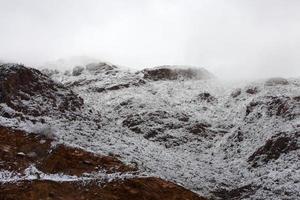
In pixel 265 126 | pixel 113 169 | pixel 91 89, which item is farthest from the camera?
pixel 91 89

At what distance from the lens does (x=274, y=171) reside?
33344mm

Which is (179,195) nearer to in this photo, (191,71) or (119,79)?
(119,79)

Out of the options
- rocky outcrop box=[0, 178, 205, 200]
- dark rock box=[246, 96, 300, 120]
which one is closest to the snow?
rocky outcrop box=[0, 178, 205, 200]

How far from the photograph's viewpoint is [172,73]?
71312 mm

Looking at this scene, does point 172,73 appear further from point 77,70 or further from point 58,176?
point 58,176

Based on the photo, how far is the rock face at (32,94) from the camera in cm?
3512

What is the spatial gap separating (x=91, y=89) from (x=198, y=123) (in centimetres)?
1790

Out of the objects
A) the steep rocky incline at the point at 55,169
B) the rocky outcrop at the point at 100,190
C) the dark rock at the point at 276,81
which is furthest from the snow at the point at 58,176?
the dark rock at the point at 276,81

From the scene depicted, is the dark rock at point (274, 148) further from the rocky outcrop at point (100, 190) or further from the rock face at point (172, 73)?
the rock face at point (172, 73)

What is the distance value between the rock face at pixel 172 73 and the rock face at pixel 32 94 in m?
28.6

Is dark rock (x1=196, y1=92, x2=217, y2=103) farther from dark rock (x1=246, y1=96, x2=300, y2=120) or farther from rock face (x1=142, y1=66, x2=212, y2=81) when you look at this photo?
rock face (x1=142, y1=66, x2=212, y2=81)

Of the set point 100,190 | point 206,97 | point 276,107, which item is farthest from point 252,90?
point 100,190

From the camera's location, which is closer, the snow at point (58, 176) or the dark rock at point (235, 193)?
the snow at point (58, 176)

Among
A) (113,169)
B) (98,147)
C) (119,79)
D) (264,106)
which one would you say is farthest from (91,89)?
(113,169)
